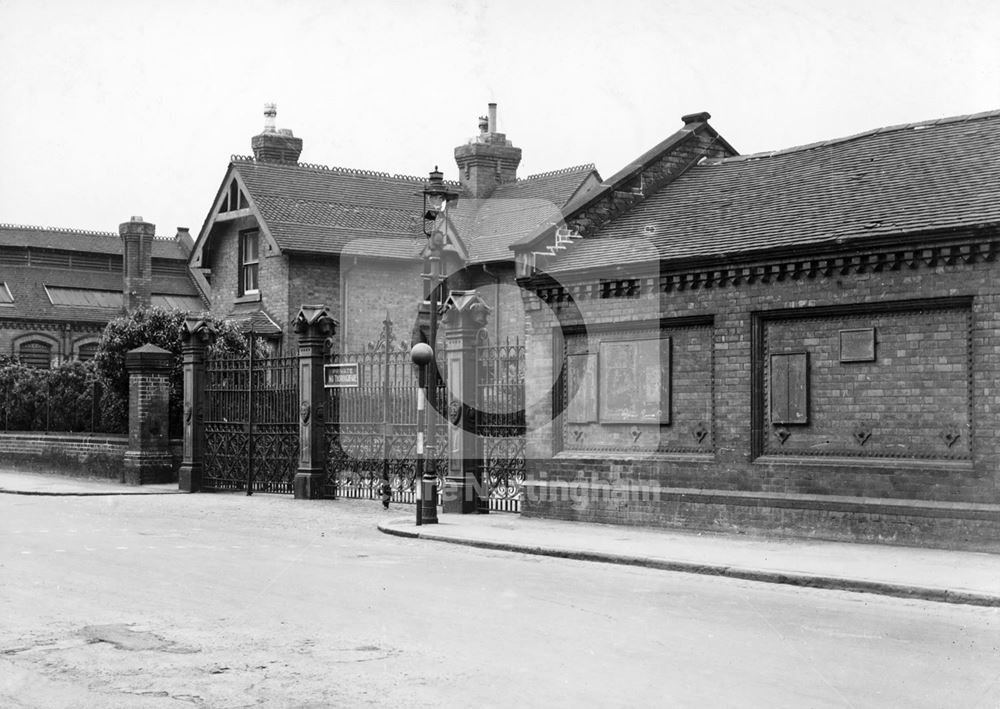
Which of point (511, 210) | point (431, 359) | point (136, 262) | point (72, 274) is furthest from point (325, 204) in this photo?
point (431, 359)

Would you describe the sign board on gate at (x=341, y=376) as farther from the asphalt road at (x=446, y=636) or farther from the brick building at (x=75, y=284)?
the brick building at (x=75, y=284)

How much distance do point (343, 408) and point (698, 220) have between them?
27.0 ft

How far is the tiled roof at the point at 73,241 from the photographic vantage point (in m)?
54.5

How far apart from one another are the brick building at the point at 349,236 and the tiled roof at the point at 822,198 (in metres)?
16.1

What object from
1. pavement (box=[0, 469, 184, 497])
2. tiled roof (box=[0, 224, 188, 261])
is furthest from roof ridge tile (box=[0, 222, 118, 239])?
pavement (box=[0, 469, 184, 497])

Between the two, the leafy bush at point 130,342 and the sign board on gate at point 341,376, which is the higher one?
the leafy bush at point 130,342

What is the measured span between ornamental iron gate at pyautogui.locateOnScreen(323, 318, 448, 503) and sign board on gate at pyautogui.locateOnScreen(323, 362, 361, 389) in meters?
0.06

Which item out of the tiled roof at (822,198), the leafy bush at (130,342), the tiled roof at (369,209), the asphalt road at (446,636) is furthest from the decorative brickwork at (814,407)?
the tiled roof at (369,209)

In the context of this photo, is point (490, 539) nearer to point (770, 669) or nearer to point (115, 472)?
point (770, 669)

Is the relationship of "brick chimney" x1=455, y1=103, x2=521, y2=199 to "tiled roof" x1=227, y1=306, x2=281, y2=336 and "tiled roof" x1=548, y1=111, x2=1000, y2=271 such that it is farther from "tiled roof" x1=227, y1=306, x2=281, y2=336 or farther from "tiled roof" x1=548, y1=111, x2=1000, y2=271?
"tiled roof" x1=548, y1=111, x2=1000, y2=271

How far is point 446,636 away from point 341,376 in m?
14.6

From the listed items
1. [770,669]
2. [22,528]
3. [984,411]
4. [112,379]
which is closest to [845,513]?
[984,411]

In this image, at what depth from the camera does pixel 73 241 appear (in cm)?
5588

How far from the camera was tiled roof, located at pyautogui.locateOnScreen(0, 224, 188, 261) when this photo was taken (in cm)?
5453
